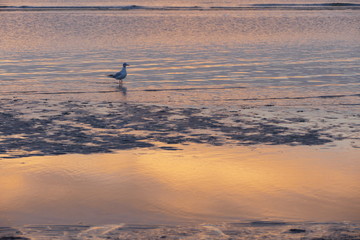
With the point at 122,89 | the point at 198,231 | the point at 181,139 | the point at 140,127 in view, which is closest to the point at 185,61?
the point at 122,89

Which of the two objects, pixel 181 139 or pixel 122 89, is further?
pixel 122 89

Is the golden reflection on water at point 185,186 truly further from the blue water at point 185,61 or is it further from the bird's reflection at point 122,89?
the bird's reflection at point 122,89

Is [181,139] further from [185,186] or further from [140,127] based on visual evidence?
[185,186]

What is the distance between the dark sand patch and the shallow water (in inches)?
0.9

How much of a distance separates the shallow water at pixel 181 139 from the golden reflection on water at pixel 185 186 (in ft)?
0.05

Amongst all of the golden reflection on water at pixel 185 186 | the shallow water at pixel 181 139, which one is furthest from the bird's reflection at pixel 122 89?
the golden reflection on water at pixel 185 186

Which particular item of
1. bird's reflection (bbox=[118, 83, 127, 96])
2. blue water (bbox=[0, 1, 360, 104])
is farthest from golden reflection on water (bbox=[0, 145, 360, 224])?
bird's reflection (bbox=[118, 83, 127, 96])

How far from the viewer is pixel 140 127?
11.7 metres

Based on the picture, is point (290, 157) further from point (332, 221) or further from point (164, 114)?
point (164, 114)

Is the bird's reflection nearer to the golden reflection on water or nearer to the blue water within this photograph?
the blue water

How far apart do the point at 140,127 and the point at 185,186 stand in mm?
3855

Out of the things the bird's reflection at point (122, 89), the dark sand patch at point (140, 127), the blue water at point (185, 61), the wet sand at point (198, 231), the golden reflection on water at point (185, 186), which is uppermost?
the blue water at point (185, 61)

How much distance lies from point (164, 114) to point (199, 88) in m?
3.90

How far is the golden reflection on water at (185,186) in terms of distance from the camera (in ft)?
23.0
